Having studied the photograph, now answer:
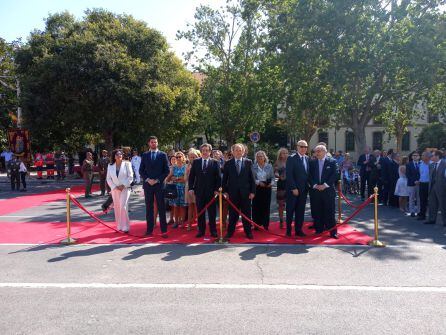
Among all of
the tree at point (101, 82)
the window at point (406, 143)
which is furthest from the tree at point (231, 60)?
the window at point (406, 143)

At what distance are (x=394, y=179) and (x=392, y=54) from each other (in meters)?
6.48

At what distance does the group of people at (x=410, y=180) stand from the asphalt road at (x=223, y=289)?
2359mm

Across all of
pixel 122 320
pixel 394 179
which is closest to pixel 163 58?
pixel 394 179

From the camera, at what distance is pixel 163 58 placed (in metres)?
26.5

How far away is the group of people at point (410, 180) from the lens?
35.5 feet

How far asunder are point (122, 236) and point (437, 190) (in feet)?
24.6

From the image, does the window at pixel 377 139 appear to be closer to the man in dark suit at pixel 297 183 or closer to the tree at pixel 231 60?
the tree at pixel 231 60

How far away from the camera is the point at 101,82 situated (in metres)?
23.1

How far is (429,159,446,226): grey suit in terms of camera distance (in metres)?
10.4

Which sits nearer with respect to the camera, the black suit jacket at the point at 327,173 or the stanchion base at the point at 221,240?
the stanchion base at the point at 221,240

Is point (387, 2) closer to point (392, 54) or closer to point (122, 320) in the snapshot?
point (392, 54)

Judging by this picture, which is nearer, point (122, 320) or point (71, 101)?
point (122, 320)

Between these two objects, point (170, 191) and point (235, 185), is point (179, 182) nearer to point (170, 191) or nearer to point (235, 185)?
point (170, 191)

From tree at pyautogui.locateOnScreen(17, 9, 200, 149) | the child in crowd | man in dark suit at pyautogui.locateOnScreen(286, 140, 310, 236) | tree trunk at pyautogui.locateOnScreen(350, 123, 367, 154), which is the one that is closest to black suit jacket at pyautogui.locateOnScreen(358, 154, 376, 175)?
the child in crowd
